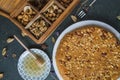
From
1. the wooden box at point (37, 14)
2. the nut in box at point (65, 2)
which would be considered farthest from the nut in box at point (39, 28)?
the nut in box at point (65, 2)

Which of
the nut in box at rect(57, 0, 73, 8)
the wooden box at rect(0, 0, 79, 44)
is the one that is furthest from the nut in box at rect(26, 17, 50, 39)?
the nut in box at rect(57, 0, 73, 8)

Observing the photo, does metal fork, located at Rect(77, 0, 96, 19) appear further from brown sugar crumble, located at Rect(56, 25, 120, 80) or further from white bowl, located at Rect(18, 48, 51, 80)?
white bowl, located at Rect(18, 48, 51, 80)

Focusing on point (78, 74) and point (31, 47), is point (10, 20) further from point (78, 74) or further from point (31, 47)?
point (78, 74)

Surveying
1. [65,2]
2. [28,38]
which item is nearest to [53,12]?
[65,2]

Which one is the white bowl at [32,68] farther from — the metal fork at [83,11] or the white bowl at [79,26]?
the metal fork at [83,11]

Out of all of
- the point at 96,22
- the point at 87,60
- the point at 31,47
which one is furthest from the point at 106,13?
the point at 31,47
